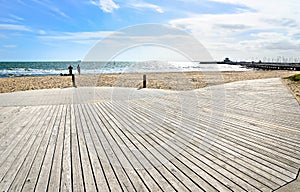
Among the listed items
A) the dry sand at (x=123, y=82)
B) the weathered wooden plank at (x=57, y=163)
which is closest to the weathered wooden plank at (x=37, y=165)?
the weathered wooden plank at (x=57, y=163)

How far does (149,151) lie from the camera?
3777 mm

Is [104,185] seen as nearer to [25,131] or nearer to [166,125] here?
[166,125]

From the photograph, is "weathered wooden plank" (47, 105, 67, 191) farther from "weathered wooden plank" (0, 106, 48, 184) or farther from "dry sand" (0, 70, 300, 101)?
"dry sand" (0, 70, 300, 101)

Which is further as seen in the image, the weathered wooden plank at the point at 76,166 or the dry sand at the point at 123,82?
the dry sand at the point at 123,82

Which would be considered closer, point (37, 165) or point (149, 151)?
point (37, 165)

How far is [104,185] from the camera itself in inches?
108

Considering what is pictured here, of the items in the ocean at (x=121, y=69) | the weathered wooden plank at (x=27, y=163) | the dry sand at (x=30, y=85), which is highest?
the ocean at (x=121, y=69)

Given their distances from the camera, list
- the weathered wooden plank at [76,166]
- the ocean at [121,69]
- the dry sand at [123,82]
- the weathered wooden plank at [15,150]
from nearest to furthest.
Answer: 1. the weathered wooden plank at [76,166]
2. the weathered wooden plank at [15,150]
3. the dry sand at [123,82]
4. the ocean at [121,69]

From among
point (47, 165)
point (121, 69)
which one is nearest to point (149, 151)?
point (47, 165)

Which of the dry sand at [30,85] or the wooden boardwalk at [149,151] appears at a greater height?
the wooden boardwalk at [149,151]

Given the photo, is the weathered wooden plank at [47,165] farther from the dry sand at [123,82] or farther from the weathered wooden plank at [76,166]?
the dry sand at [123,82]

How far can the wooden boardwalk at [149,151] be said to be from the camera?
111 inches

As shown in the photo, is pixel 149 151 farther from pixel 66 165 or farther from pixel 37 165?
pixel 37 165

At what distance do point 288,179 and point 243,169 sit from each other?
0.55 m
